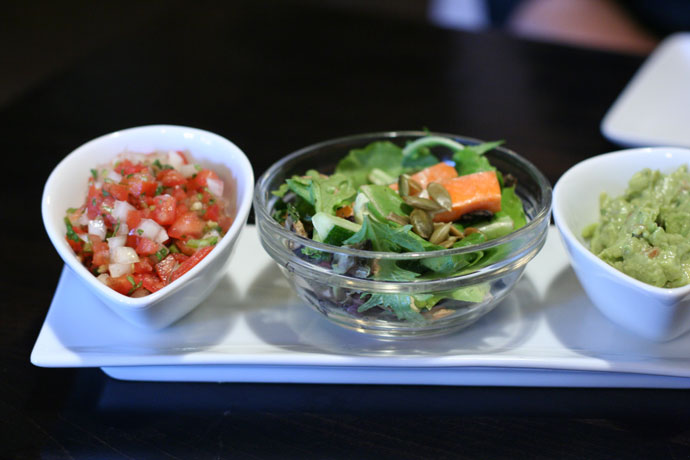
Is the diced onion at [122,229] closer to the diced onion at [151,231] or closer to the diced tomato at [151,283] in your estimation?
the diced onion at [151,231]

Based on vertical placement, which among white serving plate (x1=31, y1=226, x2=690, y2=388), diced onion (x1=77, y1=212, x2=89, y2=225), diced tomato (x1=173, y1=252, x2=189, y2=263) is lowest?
white serving plate (x1=31, y1=226, x2=690, y2=388)

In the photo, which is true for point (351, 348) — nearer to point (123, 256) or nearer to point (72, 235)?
point (123, 256)

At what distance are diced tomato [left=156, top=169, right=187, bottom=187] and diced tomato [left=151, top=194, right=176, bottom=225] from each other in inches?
3.2

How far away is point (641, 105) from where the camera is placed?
8.90ft

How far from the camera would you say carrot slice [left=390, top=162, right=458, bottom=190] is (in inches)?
67.1

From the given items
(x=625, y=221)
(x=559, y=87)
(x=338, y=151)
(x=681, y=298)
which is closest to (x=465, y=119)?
(x=559, y=87)

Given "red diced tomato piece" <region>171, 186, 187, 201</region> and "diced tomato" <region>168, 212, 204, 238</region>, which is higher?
"red diced tomato piece" <region>171, 186, 187, 201</region>

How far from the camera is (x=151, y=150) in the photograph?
188 centimetres

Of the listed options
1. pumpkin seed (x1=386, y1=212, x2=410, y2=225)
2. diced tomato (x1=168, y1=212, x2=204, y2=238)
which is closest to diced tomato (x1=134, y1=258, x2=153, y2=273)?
diced tomato (x1=168, y1=212, x2=204, y2=238)

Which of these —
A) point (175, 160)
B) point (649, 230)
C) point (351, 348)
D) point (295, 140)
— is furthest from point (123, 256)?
point (295, 140)

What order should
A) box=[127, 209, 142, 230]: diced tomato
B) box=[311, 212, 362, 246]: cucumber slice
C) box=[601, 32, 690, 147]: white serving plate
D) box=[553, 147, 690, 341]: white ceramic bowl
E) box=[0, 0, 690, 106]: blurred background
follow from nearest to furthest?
box=[553, 147, 690, 341]: white ceramic bowl, box=[311, 212, 362, 246]: cucumber slice, box=[127, 209, 142, 230]: diced tomato, box=[601, 32, 690, 147]: white serving plate, box=[0, 0, 690, 106]: blurred background

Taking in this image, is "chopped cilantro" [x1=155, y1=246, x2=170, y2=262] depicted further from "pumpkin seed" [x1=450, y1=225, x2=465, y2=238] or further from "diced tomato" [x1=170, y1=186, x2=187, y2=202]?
"pumpkin seed" [x1=450, y1=225, x2=465, y2=238]

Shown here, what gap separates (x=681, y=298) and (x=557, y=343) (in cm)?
30

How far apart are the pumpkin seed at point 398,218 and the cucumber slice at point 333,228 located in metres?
0.09
